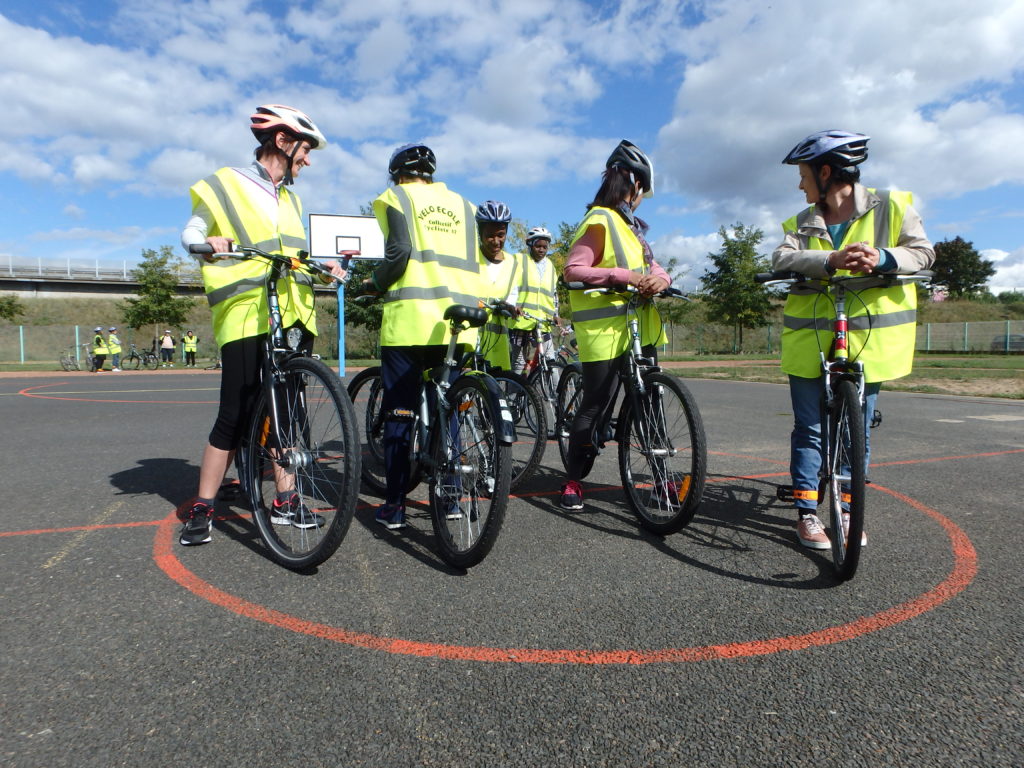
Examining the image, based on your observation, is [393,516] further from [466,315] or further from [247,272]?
[247,272]

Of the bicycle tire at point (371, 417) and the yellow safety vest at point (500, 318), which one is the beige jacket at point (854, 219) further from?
the bicycle tire at point (371, 417)

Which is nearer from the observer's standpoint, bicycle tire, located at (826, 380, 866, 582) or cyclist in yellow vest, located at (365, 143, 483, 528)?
bicycle tire, located at (826, 380, 866, 582)

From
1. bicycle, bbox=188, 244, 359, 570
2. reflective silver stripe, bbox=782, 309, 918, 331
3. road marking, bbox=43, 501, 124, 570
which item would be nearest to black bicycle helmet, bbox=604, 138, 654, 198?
reflective silver stripe, bbox=782, 309, 918, 331

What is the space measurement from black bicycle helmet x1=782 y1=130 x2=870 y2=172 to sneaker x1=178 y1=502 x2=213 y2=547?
3.42 m

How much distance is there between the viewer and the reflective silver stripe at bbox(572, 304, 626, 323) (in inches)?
150

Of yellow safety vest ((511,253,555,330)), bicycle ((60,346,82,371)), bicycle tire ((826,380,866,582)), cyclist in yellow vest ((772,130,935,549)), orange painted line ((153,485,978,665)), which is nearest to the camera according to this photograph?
orange painted line ((153,485,978,665))

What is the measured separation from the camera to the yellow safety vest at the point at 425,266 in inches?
136

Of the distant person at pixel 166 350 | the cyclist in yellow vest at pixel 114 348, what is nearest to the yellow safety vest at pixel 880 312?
the cyclist in yellow vest at pixel 114 348

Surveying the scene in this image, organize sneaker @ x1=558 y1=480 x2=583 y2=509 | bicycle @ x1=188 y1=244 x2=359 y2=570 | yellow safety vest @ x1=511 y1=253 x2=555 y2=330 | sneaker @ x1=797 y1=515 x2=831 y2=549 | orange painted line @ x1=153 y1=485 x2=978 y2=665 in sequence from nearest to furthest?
1. orange painted line @ x1=153 y1=485 x2=978 y2=665
2. bicycle @ x1=188 y1=244 x2=359 y2=570
3. sneaker @ x1=797 y1=515 x2=831 y2=549
4. sneaker @ x1=558 y1=480 x2=583 y2=509
5. yellow safety vest @ x1=511 y1=253 x2=555 y2=330

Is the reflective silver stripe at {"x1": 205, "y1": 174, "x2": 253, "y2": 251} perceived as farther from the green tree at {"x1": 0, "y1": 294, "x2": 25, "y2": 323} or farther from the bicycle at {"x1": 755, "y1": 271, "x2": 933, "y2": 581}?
the green tree at {"x1": 0, "y1": 294, "x2": 25, "y2": 323}

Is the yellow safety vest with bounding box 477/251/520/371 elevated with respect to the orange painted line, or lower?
elevated

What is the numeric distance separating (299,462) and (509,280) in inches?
136

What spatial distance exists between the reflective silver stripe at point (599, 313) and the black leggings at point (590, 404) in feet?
0.79

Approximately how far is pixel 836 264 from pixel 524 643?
2.12 m
